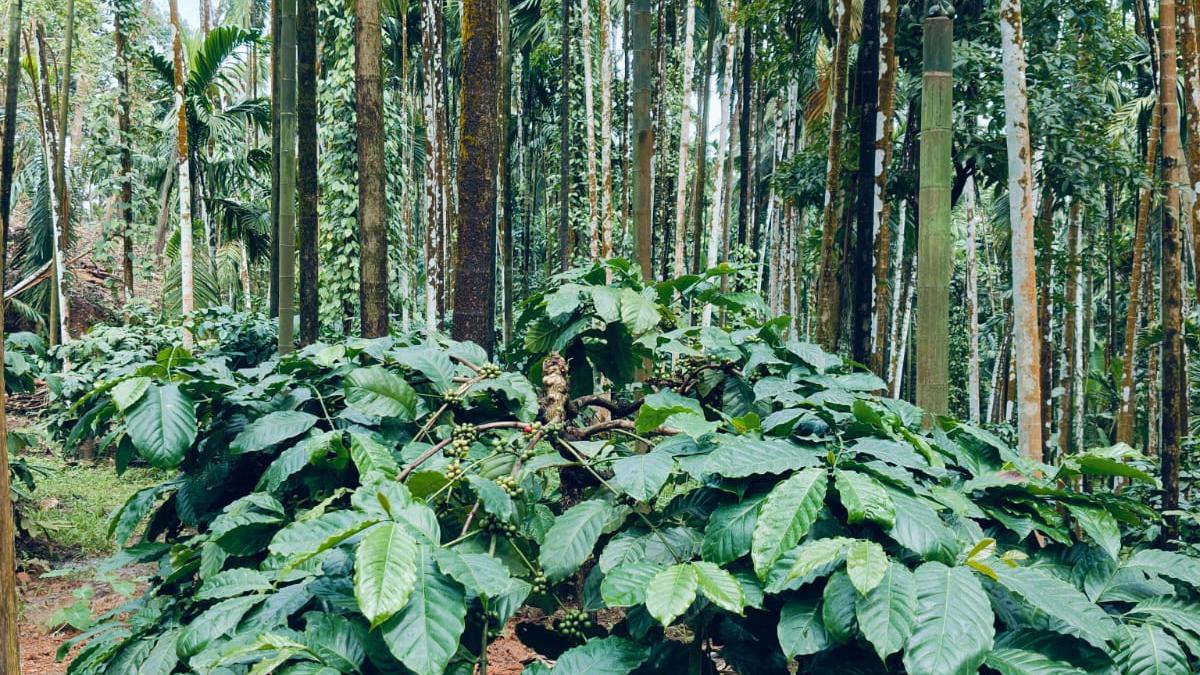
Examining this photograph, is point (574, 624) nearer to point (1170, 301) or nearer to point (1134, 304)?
point (1170, 301)

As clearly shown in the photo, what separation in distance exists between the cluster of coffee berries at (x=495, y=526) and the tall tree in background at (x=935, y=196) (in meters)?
2.96

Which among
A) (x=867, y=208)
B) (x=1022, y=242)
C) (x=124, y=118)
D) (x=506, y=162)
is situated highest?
(x=124, y=118)

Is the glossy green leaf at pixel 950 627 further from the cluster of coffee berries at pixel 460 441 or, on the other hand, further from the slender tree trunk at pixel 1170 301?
the slender tree trunk at pixel 1170 301

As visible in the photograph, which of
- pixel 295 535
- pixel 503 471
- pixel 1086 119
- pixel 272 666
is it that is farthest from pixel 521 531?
pixel 1086 119

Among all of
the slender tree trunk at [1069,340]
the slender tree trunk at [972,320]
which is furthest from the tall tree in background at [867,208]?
the slender tree trunk at [972,320]

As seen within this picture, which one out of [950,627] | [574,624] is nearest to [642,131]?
[574,624]

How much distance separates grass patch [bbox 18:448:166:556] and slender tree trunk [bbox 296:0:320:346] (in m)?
1.82

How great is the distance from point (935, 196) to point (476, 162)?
233 centimetres

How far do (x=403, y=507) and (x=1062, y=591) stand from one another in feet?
4.01

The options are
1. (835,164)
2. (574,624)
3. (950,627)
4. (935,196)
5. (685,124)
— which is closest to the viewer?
(950,627)

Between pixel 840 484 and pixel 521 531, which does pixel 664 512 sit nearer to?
pixel 521 531

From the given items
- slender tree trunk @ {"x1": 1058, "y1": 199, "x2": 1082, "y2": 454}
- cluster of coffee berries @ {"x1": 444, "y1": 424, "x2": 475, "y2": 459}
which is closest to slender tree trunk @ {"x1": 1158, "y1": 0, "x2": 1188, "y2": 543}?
cluster of coffee berries @ {"x1": 444, "y1": 424, "x2": 475, "y2": 459}

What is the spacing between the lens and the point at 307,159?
6191mm

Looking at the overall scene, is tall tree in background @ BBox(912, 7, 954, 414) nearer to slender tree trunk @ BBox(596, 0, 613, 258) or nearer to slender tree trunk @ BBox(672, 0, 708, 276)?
slender tree trunk @ BBox(672, 0, 708, 276)
